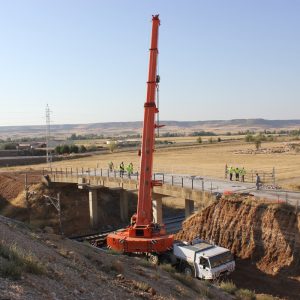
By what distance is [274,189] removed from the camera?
115 ft

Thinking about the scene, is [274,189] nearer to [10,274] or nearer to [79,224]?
[79,224]

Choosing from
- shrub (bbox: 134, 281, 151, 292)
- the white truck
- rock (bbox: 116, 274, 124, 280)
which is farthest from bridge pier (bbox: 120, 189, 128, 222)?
shrub (bbox: 134, 281, 151, 292)

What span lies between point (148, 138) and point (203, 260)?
284 inches

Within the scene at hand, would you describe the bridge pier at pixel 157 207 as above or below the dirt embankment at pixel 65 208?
above

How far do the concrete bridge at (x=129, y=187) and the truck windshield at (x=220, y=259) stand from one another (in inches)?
349

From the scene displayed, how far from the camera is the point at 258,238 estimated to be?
27.1m

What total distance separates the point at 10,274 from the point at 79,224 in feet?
121

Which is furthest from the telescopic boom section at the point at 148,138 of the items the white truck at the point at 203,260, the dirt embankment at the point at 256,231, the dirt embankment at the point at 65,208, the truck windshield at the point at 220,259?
the dirt embankment at the point at 65,208

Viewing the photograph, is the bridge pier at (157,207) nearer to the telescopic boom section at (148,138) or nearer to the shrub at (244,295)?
the telescopic boom section at (148,138)

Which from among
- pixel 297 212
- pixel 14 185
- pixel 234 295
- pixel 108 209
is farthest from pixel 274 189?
pixel 14 185

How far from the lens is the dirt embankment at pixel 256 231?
25375 millimetres

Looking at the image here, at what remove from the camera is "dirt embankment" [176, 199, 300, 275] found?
25375 millimetres

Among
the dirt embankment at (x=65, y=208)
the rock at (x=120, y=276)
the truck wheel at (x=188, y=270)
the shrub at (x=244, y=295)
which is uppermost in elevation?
the rock at (x=120, y=276)

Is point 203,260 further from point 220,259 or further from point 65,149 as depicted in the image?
point 65,149
